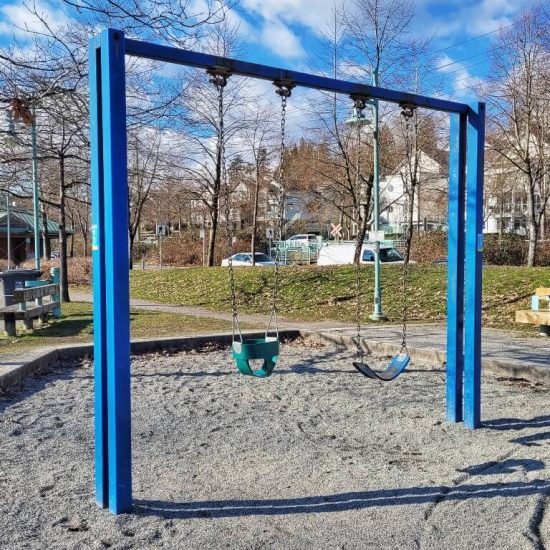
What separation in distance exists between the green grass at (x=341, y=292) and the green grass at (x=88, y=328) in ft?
6.77

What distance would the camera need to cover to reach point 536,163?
2392 cm

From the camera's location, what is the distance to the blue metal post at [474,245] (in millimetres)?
4719

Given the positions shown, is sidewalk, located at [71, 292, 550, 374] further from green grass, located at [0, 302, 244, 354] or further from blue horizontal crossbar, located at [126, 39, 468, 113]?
blue horizontal crossbar, located at [126, 39, 468, 113]

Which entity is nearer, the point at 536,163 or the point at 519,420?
the point at 519,420

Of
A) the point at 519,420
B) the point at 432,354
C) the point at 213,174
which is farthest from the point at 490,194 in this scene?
the point at 519,420

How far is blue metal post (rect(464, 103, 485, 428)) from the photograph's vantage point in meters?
4.72

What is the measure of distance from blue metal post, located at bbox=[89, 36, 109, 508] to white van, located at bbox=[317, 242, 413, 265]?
2127 cm

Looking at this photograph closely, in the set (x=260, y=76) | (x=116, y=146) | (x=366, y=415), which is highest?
(x=260, y=76)

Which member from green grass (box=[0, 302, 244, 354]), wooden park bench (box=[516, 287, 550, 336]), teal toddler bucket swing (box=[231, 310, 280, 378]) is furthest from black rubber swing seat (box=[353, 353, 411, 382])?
green grass (box=[0, 302, 244, 354])

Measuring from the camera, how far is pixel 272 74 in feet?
13.3

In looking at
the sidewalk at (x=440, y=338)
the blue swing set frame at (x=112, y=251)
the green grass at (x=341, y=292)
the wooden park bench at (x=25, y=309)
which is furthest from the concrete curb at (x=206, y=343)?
the blue swing set frame at (x=112, y=251)

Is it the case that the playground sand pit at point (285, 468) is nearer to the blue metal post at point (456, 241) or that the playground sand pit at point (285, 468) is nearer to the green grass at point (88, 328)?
the blue metal post at point (456, 241)

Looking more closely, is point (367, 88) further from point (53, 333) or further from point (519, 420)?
point (53, 333)

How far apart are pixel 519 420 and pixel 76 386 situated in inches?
171
